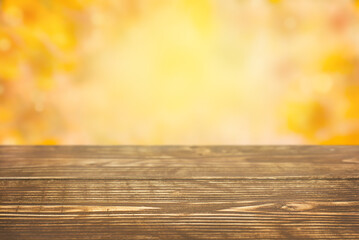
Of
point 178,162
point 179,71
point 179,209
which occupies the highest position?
point 179,71

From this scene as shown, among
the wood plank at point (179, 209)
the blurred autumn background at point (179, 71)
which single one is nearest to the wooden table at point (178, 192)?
the wood plank at point (179, 209)

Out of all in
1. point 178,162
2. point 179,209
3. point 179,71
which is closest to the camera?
point 179,209

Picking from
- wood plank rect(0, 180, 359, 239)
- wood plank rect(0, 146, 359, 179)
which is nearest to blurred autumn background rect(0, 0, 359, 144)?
wood plank rect(0, 146, 359, 179)

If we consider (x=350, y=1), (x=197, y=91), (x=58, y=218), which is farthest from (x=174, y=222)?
(x=350, y=1)

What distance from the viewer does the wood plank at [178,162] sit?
2.51ft

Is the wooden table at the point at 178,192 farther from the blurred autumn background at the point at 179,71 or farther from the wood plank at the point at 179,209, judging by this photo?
the blurred autumn background at the point at 179,71

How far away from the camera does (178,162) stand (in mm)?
841

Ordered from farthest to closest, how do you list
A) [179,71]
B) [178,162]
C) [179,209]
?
1. [179,71]
2. [178,162]
3. [179,209]

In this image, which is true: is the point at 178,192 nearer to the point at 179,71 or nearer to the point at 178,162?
the point at 178,162

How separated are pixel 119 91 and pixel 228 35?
0.33m

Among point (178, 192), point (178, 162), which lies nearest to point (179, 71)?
point (178, 162)

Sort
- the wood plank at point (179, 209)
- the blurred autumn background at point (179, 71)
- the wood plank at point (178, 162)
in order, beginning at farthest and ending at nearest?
the blurred autumn background at point (179, 71) < the wood plank at point (178, 162) < the wood plank at point (179, 209)

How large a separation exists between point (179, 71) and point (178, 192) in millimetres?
402

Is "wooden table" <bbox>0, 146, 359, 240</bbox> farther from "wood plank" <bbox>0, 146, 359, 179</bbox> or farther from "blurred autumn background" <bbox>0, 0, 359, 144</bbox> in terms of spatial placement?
"blurred autumn background" <bbox>0, 0, 359, 144</bbox>
